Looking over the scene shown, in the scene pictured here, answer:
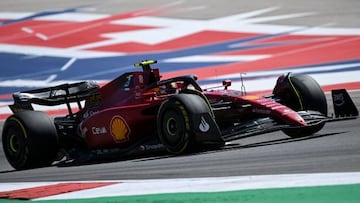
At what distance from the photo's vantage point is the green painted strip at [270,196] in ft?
22.4

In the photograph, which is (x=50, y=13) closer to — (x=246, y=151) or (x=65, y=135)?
(x=65, y=135)

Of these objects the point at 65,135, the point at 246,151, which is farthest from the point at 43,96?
the point at 246,151

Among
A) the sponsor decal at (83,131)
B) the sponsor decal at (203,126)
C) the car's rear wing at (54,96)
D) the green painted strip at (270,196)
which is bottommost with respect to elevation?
the sponsor decal at (83,131)

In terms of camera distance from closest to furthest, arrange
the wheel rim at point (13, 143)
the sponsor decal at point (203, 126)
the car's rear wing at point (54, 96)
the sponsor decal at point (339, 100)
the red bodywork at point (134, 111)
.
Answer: the sponsor decal at point (203, 126) → the red bodywork at point (134, 111) → the sponsor decal at point (339, 100) → the wheel rim at point (13, 143) → the car's rear wing at point (54, 96)

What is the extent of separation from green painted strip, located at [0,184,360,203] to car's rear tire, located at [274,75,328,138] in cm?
489

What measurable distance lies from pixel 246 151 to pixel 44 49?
45.1 feet

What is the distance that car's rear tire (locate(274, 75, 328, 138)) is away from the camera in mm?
12484

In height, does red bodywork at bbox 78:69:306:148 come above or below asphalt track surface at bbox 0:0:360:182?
above

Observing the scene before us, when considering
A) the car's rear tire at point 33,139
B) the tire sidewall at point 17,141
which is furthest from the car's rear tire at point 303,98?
the tire sidewall at point 17,141

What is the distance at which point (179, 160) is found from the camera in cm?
1093

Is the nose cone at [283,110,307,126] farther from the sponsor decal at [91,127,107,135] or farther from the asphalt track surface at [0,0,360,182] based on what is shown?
the sponsor decal at [91,127,107,135]

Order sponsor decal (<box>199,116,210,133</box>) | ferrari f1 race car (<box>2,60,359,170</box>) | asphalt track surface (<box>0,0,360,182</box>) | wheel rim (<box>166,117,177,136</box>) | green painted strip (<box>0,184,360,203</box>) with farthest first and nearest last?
wheel rim (<box>166,117,177,136</box>) → ferrari f1 race car (<box>2,60,359,170</box>) → sponsor decal (<box>199,116,210,133</box>) → asphalt track surface (<box>0,0,360,182</box>) → green painted strip (<box>0,184,360,203</box>)

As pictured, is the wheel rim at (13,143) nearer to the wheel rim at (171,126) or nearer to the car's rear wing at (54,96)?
the car's rear wing at (54,96)

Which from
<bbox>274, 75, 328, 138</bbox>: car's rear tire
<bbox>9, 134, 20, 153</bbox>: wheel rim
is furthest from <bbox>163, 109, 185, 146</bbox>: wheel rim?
<bbox>9, 134, 20, 153</bbox>: wheel rim
